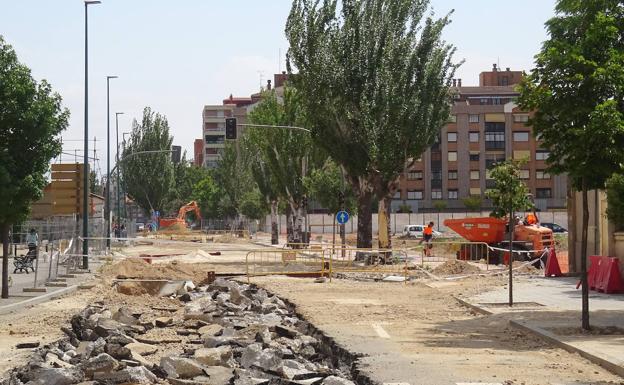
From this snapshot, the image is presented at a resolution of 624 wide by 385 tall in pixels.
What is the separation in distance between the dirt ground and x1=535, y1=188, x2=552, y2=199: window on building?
8049 cm

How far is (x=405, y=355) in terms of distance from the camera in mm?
13109

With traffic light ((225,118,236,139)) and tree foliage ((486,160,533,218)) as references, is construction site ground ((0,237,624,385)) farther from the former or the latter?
traffic light ((225,118,236,139))

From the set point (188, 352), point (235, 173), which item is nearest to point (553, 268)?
point (188, 352)

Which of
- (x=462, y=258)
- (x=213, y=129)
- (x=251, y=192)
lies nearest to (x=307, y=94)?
A: (x=462, y=258)

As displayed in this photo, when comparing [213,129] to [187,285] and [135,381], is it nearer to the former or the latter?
[187,285]

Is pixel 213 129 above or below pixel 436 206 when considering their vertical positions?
above

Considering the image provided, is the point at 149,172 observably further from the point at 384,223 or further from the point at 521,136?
the point at 384,223

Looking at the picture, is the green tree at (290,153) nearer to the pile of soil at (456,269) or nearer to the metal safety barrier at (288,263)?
the metal safety barrier at (288,263)

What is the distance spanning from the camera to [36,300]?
22.0 m

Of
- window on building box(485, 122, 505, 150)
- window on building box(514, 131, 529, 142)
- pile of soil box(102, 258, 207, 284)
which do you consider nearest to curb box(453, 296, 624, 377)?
pile of soil box(102, 258, 207, 284)

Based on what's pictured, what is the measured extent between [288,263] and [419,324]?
63.0ft

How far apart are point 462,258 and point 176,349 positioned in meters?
27.7

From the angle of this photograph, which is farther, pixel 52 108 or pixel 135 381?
pixel 52 108

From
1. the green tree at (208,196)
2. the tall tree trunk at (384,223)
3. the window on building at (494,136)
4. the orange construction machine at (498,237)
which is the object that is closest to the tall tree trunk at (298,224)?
the tall tree trunk at (384,223)
